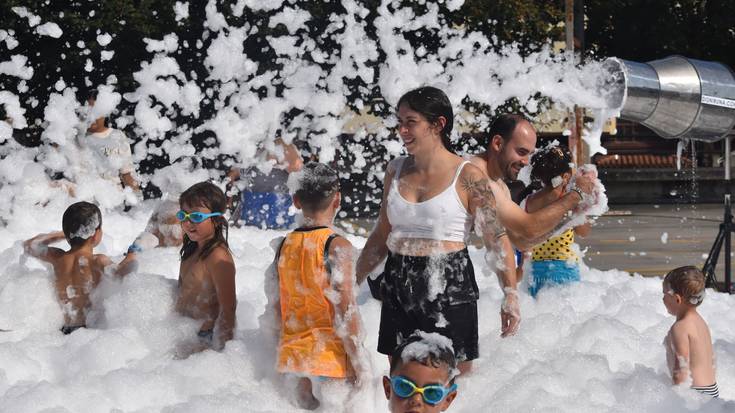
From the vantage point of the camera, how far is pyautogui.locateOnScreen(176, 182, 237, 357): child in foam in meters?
4.57

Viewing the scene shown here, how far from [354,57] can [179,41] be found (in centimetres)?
400

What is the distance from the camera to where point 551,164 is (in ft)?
18.6

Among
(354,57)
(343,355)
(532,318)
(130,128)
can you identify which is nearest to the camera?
(343,355)

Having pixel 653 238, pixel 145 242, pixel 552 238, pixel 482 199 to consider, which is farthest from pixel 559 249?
pixel 653 238

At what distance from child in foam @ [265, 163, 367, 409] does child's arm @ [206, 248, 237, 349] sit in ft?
1.27

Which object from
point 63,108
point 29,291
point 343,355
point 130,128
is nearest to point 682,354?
point 343,355

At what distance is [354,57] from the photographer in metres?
11.5

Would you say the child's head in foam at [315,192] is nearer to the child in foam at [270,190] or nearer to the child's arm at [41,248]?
the child's arm at [41,248]

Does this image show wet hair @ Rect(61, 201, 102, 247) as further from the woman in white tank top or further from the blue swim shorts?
the blue swim shorts

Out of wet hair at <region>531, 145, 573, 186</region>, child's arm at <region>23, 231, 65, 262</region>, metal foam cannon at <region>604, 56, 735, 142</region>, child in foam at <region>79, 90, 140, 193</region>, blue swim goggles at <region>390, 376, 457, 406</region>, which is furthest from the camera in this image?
child in foam at <region>79, 90, 140, 193</region>

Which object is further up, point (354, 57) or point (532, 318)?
point (354, 57)

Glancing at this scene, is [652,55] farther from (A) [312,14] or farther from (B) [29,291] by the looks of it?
(B) [29,291]

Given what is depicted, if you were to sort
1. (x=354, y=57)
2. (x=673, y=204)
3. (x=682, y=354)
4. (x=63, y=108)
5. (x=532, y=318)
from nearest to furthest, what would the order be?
(x=682, y=354) < (x=532, y=318) < (x=63, y=108) < (x=354, y=57) < (x=673, y=204)

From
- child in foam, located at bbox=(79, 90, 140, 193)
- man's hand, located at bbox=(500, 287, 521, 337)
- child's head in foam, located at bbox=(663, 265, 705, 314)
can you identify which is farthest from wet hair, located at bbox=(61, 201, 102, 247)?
child in foam, located at bbox=(79, 90, 140, 193)
